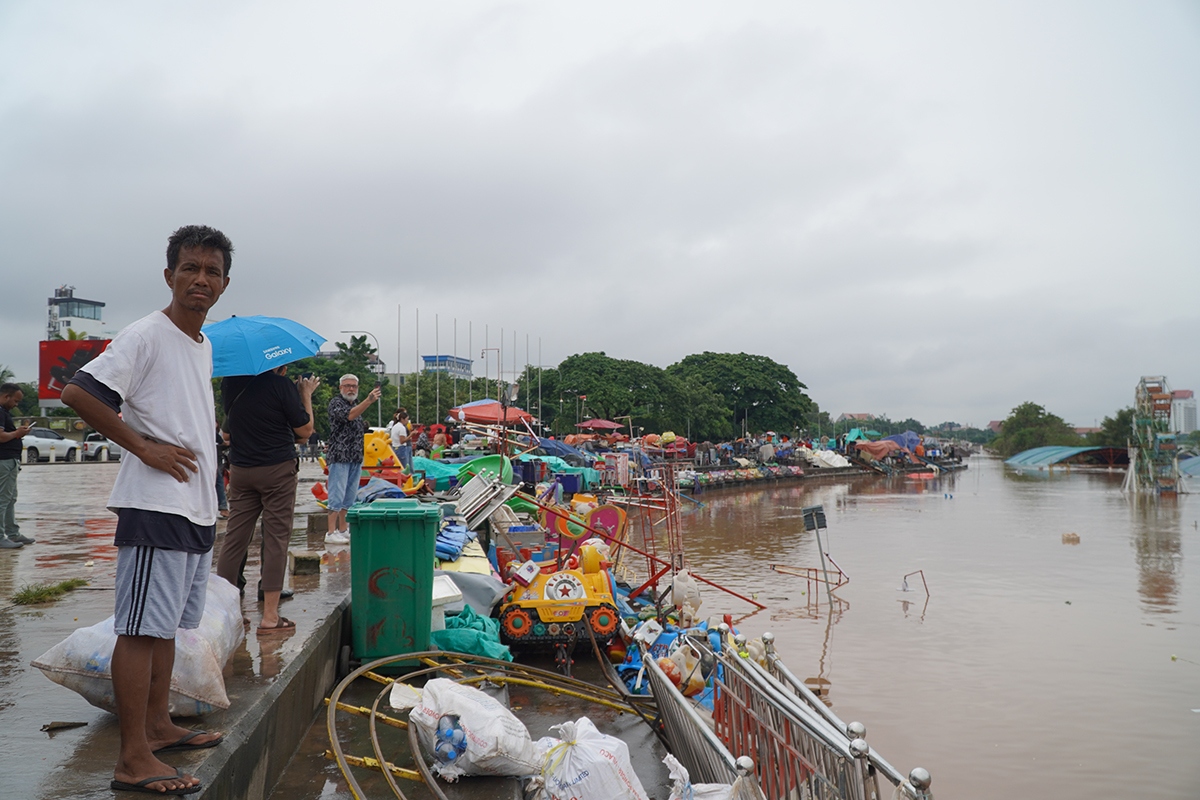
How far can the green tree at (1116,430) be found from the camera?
75938 millimetres

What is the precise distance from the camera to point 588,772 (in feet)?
12.6

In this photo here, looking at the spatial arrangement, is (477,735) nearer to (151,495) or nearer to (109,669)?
(109,669)

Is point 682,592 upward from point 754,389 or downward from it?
downward

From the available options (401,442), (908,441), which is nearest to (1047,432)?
(908,441)

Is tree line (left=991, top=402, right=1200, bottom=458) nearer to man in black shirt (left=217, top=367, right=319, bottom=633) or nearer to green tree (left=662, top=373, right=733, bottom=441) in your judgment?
green tree (left=662, top=373, right=733, bottom=441)

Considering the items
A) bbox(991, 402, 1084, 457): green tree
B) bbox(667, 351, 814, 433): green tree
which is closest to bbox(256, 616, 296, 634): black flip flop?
bbox(667, 351, 814, 433): green tree

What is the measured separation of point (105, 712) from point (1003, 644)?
35.5 ft

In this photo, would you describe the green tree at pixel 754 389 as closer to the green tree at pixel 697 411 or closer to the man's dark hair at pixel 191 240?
the green tree at pixel 697 411

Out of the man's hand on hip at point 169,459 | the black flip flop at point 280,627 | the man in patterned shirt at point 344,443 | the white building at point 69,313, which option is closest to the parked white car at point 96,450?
the man in patterned shirt at point 344,443

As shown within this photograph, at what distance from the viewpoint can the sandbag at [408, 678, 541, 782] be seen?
148 inches

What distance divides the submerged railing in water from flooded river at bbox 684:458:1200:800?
2.88 metres

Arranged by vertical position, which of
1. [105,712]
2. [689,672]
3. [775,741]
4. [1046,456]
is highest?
[105,712]

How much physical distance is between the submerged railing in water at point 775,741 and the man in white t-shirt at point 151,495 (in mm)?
2358

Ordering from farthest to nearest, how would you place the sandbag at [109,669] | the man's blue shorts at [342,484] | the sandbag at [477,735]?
the man's blue shorts at [342,484], the sandbag at [477,735], the sandbag at [109,669]
